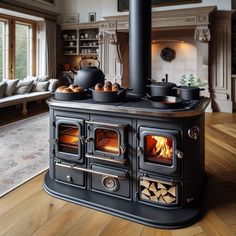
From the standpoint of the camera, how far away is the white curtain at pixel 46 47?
746 centimetres

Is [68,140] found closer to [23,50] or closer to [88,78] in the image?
[88,78]

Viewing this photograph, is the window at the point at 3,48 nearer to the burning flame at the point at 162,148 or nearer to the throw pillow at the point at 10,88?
the throw pillow at the point at 10,88

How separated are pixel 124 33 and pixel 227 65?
2.70 m

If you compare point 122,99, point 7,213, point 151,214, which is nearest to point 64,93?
point 122,99

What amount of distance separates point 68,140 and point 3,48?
521 cm

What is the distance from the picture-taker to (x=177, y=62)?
6781 millimetres

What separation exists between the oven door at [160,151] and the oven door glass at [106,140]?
249mm

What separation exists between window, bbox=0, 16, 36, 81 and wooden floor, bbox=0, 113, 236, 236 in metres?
4.95

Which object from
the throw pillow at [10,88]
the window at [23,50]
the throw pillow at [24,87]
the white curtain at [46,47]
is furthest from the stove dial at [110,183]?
the white curtain at [46,47]

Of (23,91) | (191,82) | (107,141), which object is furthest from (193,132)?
(23,91)

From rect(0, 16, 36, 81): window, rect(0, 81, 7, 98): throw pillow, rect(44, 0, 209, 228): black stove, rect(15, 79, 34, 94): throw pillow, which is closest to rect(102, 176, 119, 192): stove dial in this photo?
rect(44, 0, 209, 228): black stove

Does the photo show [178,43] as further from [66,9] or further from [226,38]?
[66,9]

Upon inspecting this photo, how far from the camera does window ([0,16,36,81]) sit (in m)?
6.65

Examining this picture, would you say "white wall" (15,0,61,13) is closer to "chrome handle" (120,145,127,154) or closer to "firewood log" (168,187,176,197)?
"chrome handle" (120,145,127,154)
